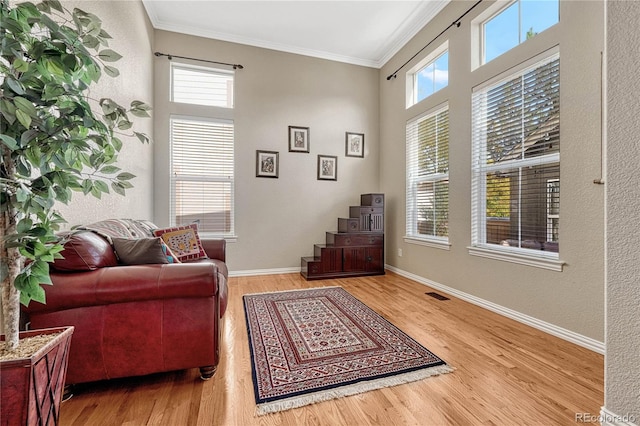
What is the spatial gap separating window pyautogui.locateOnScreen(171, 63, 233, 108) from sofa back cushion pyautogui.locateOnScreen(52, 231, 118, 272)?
2966 mm

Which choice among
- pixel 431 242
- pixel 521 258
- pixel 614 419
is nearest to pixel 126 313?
pixel 614 419

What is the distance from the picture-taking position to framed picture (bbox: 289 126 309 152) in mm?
4180

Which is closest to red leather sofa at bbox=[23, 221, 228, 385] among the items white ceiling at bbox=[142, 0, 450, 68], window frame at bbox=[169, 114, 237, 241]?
window frame at bbox=[169, 114, 237, 241]

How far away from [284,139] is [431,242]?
2.60 metres

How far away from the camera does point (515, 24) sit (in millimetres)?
2508

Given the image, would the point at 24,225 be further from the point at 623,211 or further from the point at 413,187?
the point at 413,187

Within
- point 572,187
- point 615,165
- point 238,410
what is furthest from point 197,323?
point 572,187

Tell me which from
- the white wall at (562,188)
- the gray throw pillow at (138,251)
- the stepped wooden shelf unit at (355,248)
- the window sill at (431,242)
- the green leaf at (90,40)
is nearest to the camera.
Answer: the green leaf at (90,40)

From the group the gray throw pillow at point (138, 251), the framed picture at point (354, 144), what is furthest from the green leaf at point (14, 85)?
the framed picture at point (354, 144)

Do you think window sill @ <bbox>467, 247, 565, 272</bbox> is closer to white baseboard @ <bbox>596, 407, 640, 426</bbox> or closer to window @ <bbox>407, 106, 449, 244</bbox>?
window @ <bbox>407, 106, 449, 244</bbox>

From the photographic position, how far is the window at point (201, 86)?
3797 mm

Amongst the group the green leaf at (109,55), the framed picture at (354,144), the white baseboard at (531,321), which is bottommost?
the white baseboard at (531,321)

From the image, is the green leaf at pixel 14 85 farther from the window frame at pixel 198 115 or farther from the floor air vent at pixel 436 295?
the floor air vent at pixel 436 295

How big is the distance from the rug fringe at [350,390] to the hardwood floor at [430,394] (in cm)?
3
